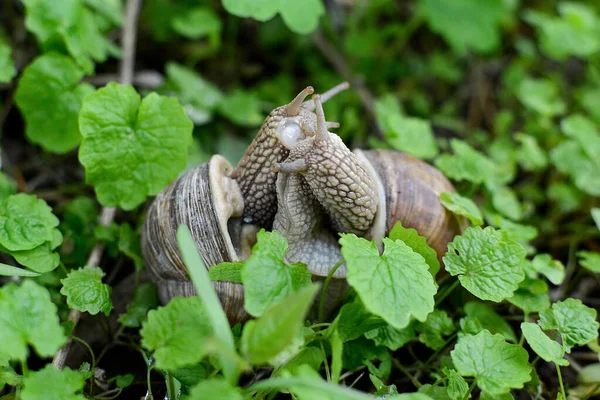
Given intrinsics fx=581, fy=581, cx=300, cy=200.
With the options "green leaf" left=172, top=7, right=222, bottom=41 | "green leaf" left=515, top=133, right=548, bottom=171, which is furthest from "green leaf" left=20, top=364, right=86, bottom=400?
"green leaf" left=515, top=133, right=548, bottom=171

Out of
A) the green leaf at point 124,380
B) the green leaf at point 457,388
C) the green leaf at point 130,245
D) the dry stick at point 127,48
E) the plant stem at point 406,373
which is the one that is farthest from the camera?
the dry stick at point 127,48

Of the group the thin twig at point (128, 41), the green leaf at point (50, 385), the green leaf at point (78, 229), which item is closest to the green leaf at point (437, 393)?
the green leaf at point (50, 385)

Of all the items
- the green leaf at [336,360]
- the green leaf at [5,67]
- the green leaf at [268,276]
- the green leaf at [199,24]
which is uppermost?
the green leaf at [199,24]

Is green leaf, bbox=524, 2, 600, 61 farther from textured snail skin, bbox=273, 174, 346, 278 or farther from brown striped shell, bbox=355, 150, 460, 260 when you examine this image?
textured snail skin, bbox=273, 174, 346, 278

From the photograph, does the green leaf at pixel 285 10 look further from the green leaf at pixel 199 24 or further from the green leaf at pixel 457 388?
the green leaf at pixel 457 388

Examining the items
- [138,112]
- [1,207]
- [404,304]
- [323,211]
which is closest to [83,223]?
[1,207]

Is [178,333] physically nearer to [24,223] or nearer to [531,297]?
[24,223]

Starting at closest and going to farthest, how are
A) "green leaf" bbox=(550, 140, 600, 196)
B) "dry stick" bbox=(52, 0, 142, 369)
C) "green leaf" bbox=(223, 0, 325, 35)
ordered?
1. "dry stick" bbox=(52, 0, 142, 369)
2. "green leaf" bbox=(223, 0, 325, 35)
3. "green leaf" bbox=(550, 140, 600, 196)
